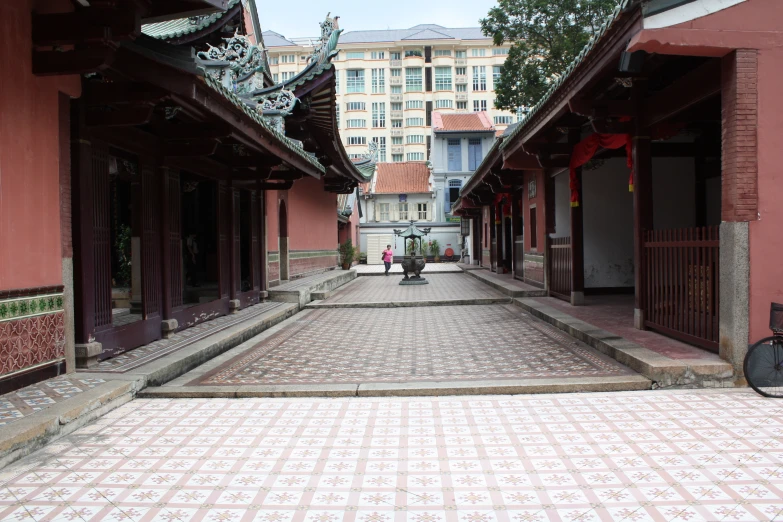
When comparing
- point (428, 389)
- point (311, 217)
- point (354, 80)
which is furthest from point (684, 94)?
point (354, 80)

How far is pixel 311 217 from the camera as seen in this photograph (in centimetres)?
1952

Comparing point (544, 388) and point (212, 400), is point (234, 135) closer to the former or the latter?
point (212, 400)

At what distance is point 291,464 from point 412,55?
177 feet

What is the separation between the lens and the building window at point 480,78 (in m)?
53.7

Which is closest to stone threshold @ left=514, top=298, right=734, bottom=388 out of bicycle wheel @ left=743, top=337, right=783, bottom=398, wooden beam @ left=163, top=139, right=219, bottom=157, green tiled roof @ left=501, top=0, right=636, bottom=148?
bicycle wheel @ left=743, top=337, right=783, bottom=398

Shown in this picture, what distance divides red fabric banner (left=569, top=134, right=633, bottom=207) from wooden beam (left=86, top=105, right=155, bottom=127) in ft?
18.6

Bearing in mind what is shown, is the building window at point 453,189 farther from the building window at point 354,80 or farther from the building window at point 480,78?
the building window at point 354,80

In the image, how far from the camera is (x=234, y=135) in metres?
7.82

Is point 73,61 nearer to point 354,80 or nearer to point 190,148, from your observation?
point 190,148

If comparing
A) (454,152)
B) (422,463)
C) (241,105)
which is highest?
(454,152)

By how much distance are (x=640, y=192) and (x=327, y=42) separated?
8433 millimetres

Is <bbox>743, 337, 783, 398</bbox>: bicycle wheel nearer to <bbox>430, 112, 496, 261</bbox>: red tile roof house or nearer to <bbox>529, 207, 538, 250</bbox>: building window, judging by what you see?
<bbox>529, 207, 538, 250</bbox>: building window

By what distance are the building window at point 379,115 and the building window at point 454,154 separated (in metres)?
13.4

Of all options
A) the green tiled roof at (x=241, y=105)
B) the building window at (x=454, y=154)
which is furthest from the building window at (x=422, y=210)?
the green tiled roof at (x=241, y=105)
